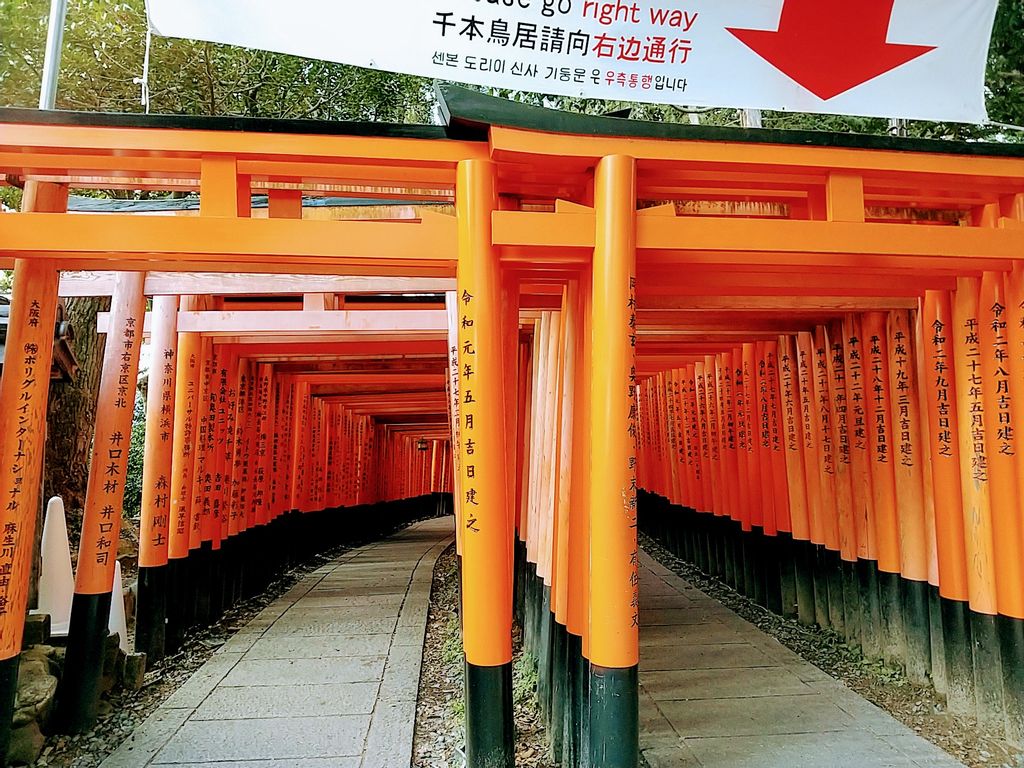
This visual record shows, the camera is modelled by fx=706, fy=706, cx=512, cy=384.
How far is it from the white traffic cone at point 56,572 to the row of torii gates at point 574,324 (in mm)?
612

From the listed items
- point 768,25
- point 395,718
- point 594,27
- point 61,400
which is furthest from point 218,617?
point 768,25

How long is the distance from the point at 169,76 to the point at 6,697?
8.19 meters

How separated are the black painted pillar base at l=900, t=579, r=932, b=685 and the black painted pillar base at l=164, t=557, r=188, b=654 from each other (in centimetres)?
608

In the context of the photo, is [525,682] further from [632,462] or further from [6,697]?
[6,697]

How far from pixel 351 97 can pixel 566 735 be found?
9.27m

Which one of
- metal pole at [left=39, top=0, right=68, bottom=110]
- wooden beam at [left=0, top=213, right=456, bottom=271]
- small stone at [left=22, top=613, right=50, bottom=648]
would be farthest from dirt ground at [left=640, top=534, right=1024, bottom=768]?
metal pole at [left=39, top=0, right=68, bottom=110]

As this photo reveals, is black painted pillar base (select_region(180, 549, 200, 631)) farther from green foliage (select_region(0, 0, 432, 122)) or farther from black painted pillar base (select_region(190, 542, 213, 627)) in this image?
green foliage (select_region(0, 0, 432, 122))

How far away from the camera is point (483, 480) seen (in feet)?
11.0

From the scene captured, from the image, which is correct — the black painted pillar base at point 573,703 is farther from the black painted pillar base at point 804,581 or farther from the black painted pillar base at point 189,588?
the black painted pillar base at point 189,588

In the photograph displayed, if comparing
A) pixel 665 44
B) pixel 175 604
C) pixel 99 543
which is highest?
pixel 665 44

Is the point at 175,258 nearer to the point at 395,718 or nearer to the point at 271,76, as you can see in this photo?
the point at 395,718

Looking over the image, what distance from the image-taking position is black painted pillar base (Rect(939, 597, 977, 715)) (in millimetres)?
4500

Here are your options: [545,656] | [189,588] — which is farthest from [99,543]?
[545,656]

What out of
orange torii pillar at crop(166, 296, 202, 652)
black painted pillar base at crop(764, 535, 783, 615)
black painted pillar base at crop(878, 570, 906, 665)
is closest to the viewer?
black painted pillar base at crop(878, 570, 906, 665)
